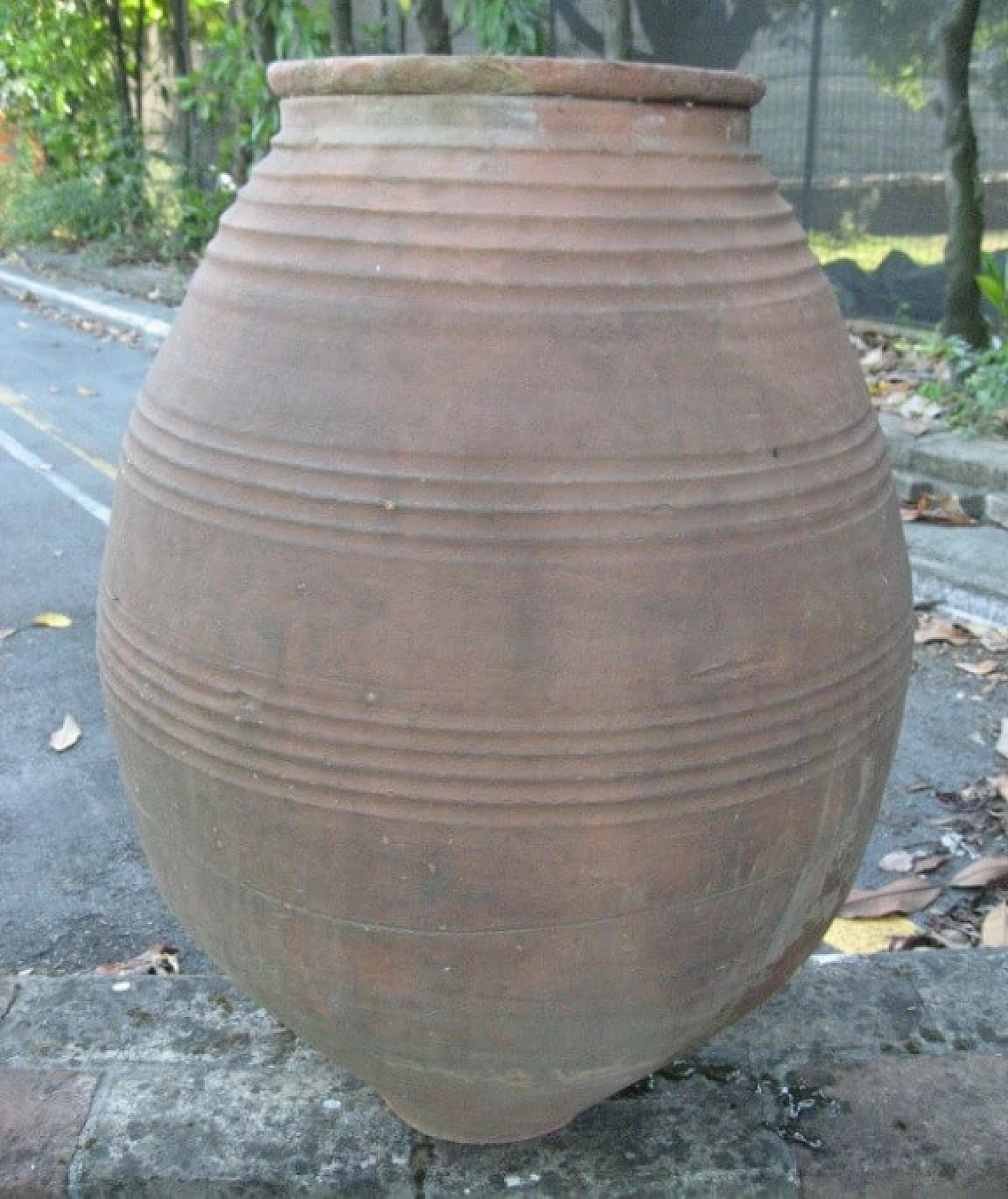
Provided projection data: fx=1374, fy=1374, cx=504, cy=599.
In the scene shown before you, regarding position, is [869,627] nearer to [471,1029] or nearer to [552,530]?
[552,530]

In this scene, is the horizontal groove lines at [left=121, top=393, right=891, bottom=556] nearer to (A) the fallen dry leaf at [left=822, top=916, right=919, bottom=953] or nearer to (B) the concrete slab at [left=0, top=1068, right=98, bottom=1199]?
(B) the concrete slab at [left=0, top=1068, right=98, bottom=1199]

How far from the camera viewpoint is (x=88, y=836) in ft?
10.8

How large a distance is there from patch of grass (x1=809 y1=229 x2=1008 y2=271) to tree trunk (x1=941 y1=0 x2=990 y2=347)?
574mm

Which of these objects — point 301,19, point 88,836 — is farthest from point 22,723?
point 301,19

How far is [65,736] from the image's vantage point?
377 cm

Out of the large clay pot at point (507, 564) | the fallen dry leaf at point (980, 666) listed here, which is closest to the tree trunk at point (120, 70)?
the fallen dry leaf at point (980, 666)

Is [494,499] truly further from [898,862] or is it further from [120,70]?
[120,70]

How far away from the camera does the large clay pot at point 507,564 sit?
1.49 m

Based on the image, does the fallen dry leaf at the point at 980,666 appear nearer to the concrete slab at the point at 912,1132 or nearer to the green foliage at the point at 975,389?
the green foliage at the point at 975,389

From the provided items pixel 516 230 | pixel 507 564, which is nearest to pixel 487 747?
pixel 507 564

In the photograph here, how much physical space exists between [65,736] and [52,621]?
92cm

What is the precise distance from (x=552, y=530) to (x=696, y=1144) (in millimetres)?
1061

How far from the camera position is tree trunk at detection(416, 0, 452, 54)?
730 centimetres

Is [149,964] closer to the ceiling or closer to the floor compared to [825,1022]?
closer to the floor
